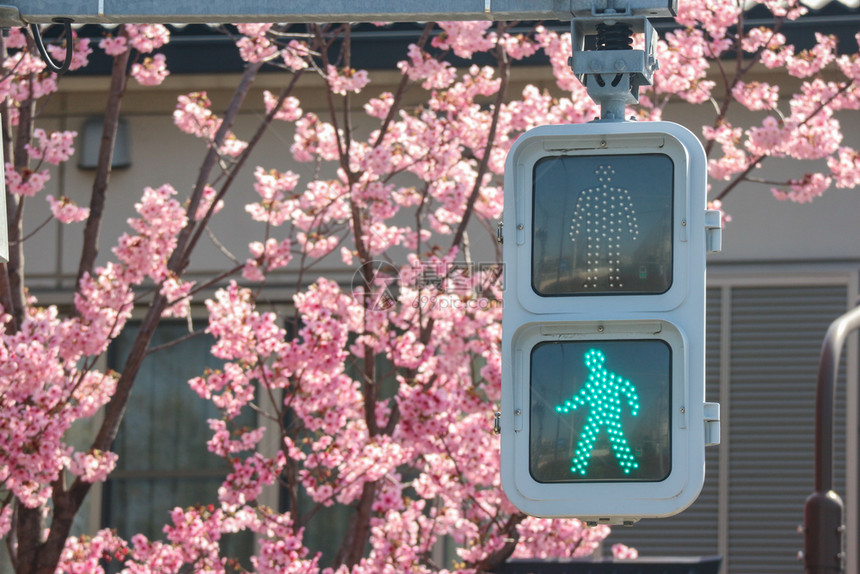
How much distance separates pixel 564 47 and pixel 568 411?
21.2 ft

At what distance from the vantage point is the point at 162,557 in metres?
8.23

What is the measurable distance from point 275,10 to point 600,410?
1.29 metres

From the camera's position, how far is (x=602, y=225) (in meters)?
2.98

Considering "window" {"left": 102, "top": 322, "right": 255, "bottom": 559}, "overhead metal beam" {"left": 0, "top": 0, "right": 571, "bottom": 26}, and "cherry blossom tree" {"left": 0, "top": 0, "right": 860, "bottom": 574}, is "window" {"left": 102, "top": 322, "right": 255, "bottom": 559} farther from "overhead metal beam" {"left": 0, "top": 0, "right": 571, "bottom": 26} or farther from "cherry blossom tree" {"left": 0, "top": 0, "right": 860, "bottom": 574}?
"overhead metal beam" {"left": 0, "top": 0, "right": 571, "bottom": 26}

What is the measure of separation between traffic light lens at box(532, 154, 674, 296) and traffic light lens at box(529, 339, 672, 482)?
14 centimetres

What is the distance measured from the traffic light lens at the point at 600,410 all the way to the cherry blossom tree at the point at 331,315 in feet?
15.4

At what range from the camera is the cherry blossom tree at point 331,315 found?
24.5 ft

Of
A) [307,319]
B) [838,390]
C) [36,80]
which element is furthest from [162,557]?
[838,390]

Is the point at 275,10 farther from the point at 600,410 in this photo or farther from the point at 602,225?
the point at 600,410

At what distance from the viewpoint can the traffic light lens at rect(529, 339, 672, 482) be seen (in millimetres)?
2844

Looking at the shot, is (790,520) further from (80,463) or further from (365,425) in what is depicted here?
(80,463)

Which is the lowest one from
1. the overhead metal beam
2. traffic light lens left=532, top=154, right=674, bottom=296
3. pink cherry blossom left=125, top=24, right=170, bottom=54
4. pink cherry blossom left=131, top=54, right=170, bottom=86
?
traffic light lens left=532, top=154, right=674, bottom=296

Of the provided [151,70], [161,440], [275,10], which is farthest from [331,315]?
[275,10]

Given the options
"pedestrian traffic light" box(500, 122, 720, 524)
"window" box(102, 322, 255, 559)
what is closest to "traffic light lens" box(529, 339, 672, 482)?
"pedestrian traffic light" box(500, 122, 720, 524)
